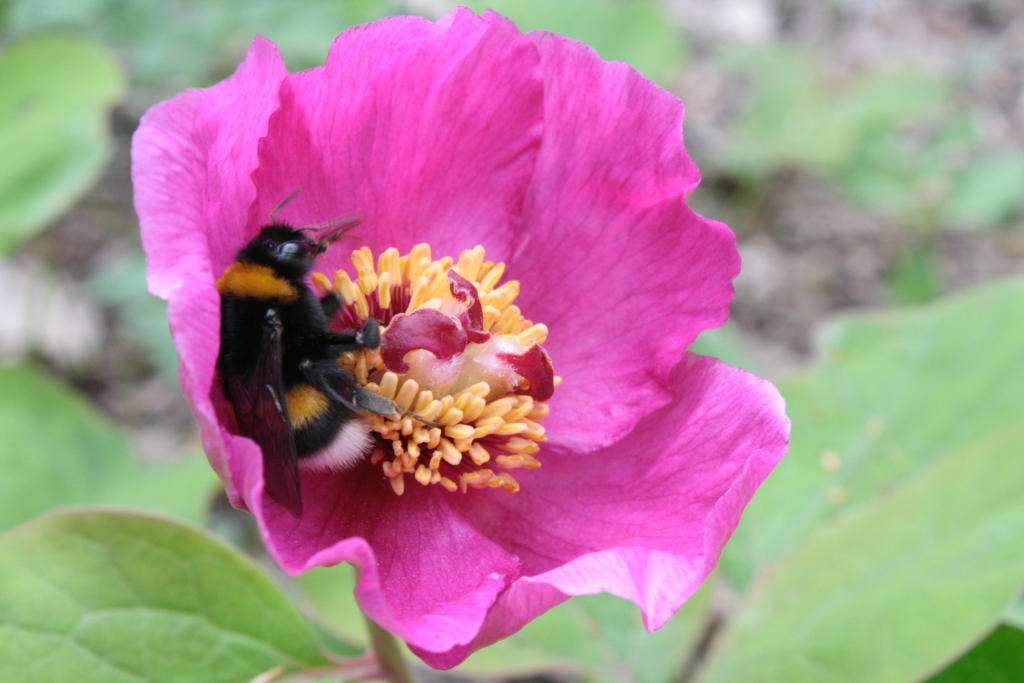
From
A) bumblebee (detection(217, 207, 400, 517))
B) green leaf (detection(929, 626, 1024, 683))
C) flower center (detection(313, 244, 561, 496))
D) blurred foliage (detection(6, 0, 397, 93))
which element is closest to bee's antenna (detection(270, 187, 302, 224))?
bumblebee (detection(217, 207, 400, 517))

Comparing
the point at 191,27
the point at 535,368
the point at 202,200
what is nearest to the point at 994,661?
the point at 535,368

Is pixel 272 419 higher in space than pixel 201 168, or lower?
lower

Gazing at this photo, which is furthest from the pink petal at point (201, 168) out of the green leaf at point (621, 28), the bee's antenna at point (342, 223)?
the green leaf at point (621, 28)

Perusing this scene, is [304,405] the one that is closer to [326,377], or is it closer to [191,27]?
[326,377]

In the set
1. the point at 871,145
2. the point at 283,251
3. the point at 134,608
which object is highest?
the point at 283,251

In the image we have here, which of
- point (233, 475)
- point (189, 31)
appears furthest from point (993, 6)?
point (233, 475)

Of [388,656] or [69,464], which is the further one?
[69,464]

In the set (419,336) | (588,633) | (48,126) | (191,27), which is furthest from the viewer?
(191,27)
